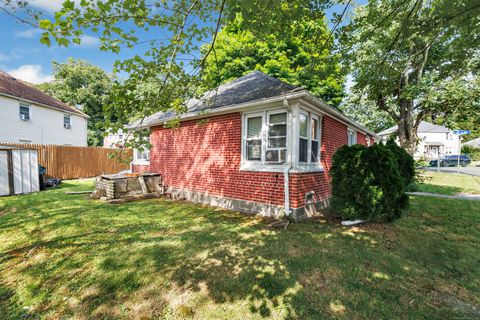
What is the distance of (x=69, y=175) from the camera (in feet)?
49.5

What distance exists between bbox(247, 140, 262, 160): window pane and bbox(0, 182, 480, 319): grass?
Result: 1.94 m

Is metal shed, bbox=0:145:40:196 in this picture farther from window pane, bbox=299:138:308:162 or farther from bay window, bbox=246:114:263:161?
window pane, bbox=299:138:308:162

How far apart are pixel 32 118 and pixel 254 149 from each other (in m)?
19.8

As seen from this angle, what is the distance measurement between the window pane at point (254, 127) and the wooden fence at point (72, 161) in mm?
9656

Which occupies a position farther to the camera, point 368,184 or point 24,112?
point 24,112

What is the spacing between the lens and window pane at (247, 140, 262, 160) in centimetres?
677

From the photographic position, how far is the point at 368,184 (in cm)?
524

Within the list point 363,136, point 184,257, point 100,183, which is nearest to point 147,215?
point 184,257

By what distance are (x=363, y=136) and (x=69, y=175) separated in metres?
19.0

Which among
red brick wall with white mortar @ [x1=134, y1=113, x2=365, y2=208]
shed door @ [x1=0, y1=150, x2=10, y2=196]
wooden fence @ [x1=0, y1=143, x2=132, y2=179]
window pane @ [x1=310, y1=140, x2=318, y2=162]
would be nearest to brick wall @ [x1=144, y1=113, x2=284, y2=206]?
red brick wall with white mortar @ [x1=134, y1=113, x2=365, y2=208]

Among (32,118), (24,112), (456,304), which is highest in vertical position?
(24,112)

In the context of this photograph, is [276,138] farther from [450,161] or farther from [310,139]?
[450,161]

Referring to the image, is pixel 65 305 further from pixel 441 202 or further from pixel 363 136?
pixel 363 136

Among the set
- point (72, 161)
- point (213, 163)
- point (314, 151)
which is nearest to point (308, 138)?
point (314, 151)
